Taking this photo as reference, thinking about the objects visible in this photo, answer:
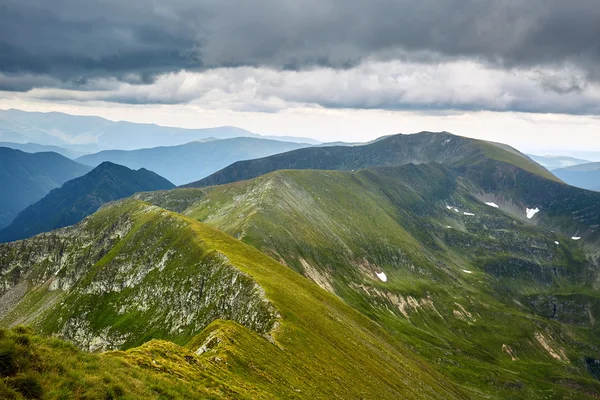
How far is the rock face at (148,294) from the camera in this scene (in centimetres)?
9781

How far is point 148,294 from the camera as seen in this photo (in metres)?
130

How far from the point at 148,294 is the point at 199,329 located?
135ft

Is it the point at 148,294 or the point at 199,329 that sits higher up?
the point at 199,329

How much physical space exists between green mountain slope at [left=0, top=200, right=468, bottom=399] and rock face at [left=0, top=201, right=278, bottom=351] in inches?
17.4

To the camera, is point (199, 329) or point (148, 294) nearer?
point (199, 329)

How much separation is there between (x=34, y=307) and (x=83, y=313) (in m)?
67.0

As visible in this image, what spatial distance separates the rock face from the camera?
97812 mm

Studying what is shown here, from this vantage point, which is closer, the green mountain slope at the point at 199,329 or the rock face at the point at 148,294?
the green mountain slope at the point at 199,329

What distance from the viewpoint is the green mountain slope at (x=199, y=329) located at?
31.7 m

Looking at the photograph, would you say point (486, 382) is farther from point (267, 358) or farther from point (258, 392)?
point (258, 392)

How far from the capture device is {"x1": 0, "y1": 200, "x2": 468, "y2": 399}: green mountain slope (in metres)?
31.7

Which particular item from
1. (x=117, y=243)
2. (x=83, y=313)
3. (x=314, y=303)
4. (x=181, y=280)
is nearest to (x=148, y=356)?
(x=314, y=303)

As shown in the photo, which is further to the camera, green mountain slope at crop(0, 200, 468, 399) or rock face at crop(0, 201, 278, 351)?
rock face at crop(0, 201, 278, 351)

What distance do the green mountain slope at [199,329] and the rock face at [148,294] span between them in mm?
443
